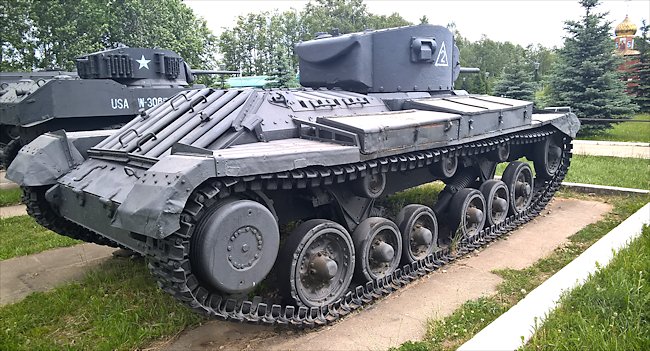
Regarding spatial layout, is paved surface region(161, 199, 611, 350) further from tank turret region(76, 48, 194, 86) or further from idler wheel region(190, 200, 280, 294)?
tank turret region(76, 48, 194, 86)

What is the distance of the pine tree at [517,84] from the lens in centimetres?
2059

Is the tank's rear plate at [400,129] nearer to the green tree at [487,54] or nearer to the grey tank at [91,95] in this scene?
the grey tank at [91,95]

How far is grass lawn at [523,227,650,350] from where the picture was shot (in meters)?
3.84

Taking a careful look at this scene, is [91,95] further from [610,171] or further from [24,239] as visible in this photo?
[610,171]

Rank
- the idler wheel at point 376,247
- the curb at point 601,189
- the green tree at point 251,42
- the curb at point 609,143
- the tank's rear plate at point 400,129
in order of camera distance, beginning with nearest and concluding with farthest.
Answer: the tank's rear plate at point 400,129 → the idler wheel at point 376,247 → the curb at point 601,189 → the curb at point 609,143 → the green tree at point 251,42

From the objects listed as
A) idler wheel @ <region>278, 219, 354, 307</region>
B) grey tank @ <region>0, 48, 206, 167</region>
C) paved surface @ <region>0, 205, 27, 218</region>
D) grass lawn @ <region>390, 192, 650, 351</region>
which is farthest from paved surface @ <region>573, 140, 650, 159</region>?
paved surface @ <region>0, 205, 27, 218</region>

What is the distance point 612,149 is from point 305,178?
1401 centimetres

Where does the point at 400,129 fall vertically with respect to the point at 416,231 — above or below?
above

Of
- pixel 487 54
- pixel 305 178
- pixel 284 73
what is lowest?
pixel 305 178

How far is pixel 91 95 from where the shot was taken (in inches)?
434

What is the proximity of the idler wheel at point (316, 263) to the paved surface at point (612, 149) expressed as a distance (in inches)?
473

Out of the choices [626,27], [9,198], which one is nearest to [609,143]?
[9,198]

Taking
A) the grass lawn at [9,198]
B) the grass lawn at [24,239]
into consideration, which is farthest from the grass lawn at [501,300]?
the grass lawn at [9,198]

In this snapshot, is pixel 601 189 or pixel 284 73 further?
pixel 284 73
